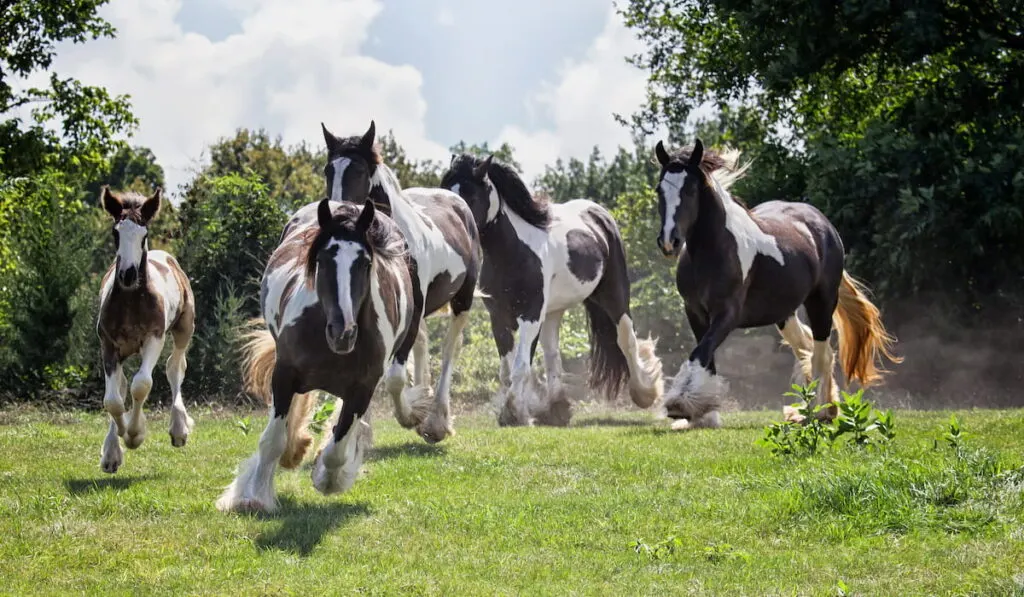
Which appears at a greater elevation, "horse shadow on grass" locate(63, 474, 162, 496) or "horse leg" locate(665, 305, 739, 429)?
"horse leg" locate(665, 305, 739, 429)

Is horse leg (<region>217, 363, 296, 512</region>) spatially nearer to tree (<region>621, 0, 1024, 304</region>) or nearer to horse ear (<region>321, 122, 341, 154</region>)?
horse ear (<region>321, 122, 341, 154</region>)

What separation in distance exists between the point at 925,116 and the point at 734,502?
38.7ft

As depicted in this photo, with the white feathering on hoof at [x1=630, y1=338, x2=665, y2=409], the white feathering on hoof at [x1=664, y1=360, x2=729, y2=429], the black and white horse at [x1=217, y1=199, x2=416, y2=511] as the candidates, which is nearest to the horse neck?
the white feathering on hoof at [x1=664, y1=360, x2=729, y2=429]

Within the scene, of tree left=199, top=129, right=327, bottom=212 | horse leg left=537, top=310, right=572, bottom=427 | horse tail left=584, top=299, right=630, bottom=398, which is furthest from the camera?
tree left=199, top=129, right=327, bottom=212

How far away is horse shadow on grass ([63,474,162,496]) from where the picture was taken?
783 centimetres

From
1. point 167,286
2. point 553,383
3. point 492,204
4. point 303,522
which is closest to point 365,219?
point 303,522

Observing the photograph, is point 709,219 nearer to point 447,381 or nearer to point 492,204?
point 492,204

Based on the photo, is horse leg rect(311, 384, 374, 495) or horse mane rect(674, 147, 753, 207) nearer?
horse leg rect(311, 384, 374, 495)

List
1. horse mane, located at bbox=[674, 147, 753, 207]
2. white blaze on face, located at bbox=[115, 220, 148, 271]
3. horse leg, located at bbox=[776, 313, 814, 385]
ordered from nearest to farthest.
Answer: white blaze on face, located at bbox=[115, 220, 148, 271] < horse mane, located at bbox=[674, 147, 753, 207] < horse leg, located at bbox=[776, 313, 814, 385]

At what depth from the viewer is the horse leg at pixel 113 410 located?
8.95 meters

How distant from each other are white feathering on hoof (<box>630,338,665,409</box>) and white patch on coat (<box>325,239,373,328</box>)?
7.93 m

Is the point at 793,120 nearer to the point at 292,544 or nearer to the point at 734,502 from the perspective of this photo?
the point at 734,502

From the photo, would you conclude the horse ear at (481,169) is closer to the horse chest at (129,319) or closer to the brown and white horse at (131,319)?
the brown and white horse at (131,319)

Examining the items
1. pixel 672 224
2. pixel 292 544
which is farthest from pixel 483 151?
pixel 292 544
